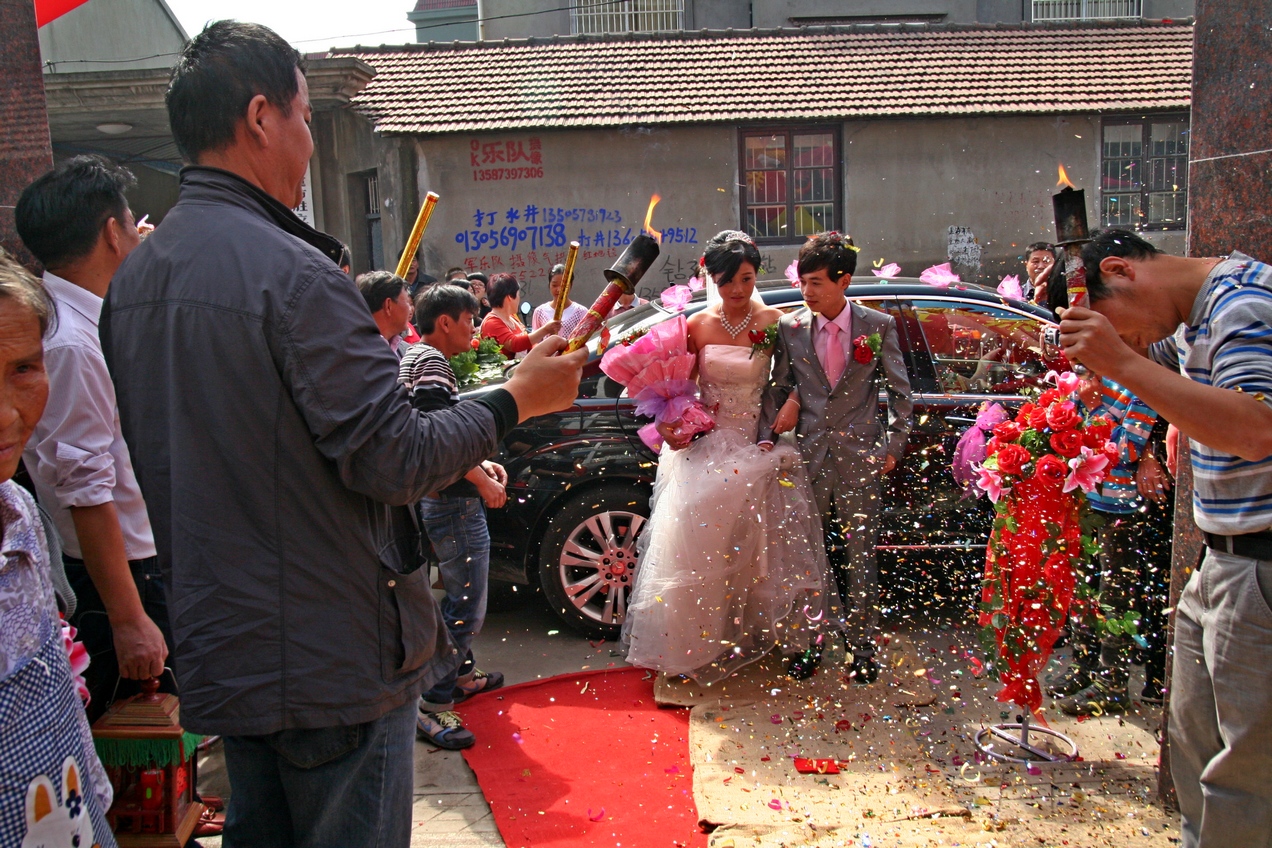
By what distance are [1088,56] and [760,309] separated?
1445 centimetres

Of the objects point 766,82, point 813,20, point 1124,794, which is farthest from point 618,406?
point 813,20

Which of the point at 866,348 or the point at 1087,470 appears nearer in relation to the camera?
the point at 1087,470

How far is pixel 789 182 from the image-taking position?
607 inches

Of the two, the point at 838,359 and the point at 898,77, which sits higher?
the point at 898,77

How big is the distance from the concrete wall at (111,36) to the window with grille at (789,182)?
908 centimetres

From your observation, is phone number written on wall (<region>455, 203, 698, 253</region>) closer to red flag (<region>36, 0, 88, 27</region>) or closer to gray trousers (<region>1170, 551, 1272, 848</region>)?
red flag (<region>36, 0, 88, 27</region>)

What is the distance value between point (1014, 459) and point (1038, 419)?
21 centimetres

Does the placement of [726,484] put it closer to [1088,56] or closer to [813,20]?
[1088,56]

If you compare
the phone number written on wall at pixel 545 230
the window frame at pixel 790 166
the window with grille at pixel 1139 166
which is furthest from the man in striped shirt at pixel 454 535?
the window with grille at pixel 1139 166

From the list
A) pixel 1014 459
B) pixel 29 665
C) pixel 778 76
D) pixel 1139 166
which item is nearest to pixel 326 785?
pixel 29 665

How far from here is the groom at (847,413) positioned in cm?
491

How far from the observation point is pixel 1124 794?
12.0ft

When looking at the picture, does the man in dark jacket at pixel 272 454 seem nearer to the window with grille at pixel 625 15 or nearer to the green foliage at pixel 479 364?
the green foliage at pixel 479 364

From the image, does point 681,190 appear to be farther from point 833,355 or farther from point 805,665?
point 805,665
